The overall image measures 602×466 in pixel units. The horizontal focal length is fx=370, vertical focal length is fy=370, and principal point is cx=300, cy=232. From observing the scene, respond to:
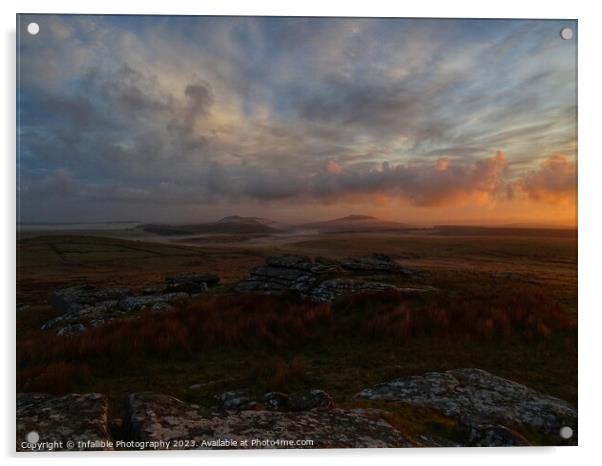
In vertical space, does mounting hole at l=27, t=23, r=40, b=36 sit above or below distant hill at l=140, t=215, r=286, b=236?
above

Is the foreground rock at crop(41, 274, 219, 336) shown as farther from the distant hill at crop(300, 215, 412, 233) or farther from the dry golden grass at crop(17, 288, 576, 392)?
the distant hill at crop(300, 215, 412, 233)

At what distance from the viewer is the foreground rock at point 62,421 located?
4.25m

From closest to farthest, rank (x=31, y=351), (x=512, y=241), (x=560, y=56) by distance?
(x=31, y=351) → (x=560, y=56) → (x=512, y=241)

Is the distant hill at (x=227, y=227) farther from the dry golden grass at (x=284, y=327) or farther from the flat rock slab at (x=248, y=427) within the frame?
the flat rock slab at (x=248, y=427)

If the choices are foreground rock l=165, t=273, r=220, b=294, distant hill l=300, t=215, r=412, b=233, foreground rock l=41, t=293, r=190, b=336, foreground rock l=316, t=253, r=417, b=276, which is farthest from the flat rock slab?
distant hill l=300, t=215, r=412, b=233

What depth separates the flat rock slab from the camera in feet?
13.8

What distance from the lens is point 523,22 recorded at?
5.45 meters

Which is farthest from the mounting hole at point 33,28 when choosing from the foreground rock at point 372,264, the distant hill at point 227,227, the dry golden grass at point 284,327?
the foreground rock at point 372,264

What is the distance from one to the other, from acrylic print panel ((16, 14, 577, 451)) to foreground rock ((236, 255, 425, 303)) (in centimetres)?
5

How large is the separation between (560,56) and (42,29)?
7.47 m

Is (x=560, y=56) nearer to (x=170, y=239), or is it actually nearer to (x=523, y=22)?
(x=523, y=22)

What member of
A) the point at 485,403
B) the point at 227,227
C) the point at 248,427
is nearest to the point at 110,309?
the point at 227,227

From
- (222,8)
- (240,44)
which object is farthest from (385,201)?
(222,8)

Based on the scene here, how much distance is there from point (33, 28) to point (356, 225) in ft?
17.9
